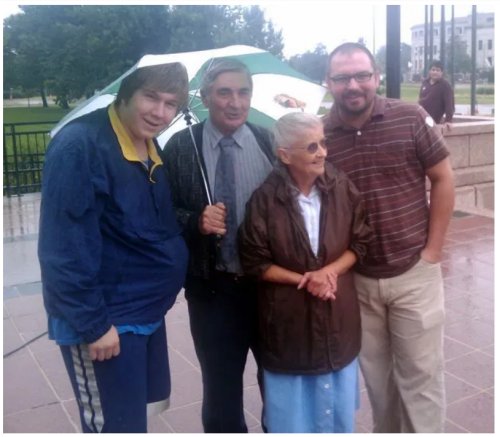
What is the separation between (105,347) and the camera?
7.06 ft

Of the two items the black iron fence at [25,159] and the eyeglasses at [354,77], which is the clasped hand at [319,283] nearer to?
the eyeglasses at [354,77]

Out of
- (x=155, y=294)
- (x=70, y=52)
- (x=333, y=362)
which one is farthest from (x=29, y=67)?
(x=333, y=362)

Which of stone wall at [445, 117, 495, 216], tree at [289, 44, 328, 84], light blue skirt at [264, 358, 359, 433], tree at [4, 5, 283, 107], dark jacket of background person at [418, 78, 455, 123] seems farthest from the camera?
dark jacket of background person at [418, 78, 455, 123]

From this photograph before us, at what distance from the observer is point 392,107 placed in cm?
264

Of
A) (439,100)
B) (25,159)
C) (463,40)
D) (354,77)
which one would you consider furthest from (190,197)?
(463,40)

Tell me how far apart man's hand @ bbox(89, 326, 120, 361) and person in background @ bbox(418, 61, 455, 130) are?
32.6 feet

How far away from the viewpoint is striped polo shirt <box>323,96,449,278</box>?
2586 mm

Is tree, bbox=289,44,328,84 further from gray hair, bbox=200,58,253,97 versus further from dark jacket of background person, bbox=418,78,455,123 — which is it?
dark jacket of background person, bbox=418,78,455,123

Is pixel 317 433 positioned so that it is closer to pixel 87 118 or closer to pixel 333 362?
pixel 333 362

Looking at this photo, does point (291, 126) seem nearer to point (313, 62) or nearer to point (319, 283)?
point (319, 283)

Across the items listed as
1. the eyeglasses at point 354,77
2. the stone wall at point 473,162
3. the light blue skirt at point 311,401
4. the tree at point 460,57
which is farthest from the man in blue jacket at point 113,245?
the tree at point 460,57

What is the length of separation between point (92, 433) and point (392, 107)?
5.82 feet

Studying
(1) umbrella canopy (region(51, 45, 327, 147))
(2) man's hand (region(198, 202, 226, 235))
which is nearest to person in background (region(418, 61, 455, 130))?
(1) umbrella canopy (region(51, 45, 327, 147))

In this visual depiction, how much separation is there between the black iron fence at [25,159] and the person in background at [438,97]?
6874 mm
